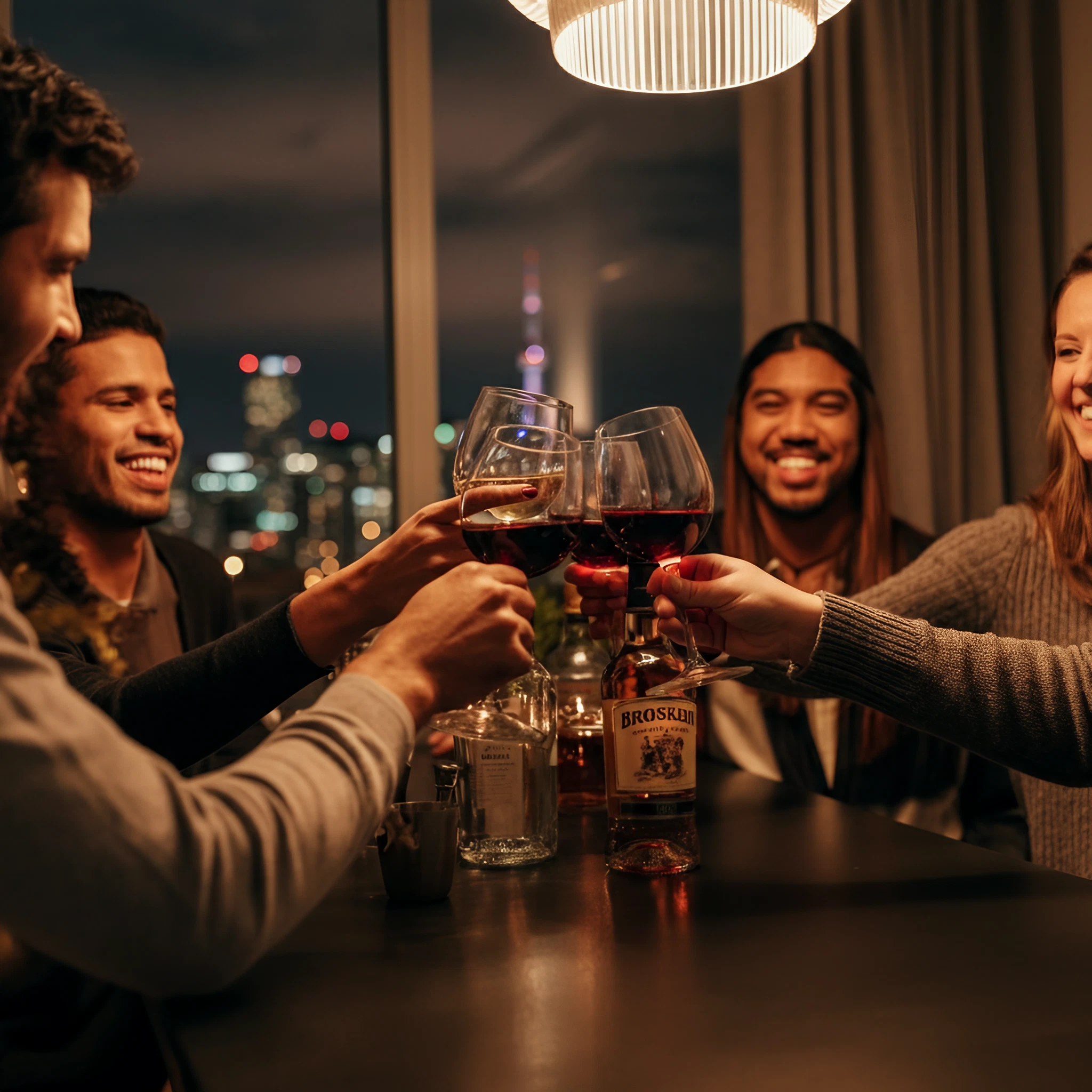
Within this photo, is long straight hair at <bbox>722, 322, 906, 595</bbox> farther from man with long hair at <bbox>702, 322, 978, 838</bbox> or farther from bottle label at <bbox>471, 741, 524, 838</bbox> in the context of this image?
bottle label at <bbox>471, 741, 524, 838</bbox>

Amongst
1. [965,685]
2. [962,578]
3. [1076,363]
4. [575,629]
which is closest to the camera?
[965,685]

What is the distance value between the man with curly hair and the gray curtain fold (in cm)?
204

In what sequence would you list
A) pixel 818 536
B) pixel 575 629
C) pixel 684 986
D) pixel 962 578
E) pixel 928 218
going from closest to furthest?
pixel 684 986 → pixel 575 629 → pixel 962 578 → pixel 818 536 → pixel 928 218

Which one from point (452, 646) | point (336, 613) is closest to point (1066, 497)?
point (336, 613)

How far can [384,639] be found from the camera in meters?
0.83

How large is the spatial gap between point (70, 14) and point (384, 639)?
2580mm

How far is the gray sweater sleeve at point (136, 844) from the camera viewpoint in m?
0.58

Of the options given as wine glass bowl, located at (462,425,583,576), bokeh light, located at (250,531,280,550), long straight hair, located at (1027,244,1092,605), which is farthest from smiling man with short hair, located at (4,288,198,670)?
long straight hair, located at (1027,244,1092,605)

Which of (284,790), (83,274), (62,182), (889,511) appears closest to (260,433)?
(83,274)

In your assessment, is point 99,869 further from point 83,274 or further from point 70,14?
→ point 70,14

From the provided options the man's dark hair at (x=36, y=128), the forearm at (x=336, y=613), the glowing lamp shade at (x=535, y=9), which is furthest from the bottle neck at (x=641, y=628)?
the glowing lamp shade at (x=535, y=9)

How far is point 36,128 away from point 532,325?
7.93 ft

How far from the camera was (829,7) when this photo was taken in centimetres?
137

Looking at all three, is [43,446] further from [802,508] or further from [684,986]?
[684,986]
